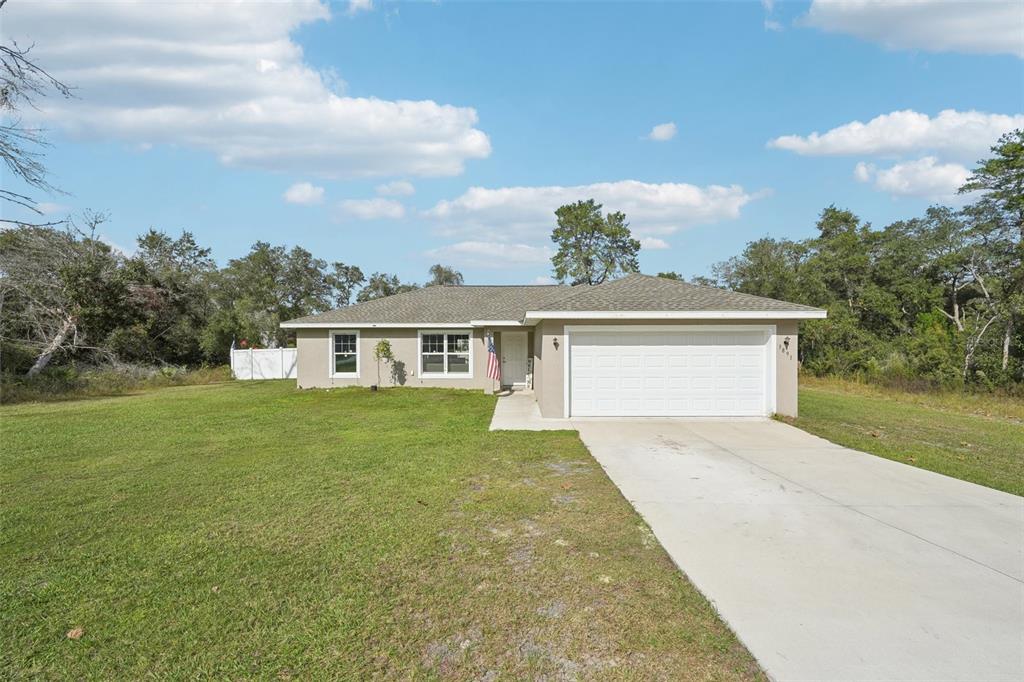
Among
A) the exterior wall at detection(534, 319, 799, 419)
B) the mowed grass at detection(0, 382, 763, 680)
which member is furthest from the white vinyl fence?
the exterior wall at detection(534, 319, 799, 419)

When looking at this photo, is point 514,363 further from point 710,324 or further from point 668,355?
point 710,324

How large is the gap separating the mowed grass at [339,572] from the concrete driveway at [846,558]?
0.35m

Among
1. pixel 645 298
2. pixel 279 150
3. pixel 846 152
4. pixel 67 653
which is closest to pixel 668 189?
pixel 846 152

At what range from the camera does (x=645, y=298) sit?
12.2 m

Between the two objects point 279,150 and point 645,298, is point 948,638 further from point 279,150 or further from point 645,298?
point 279,150

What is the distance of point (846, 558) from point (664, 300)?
8288 mm

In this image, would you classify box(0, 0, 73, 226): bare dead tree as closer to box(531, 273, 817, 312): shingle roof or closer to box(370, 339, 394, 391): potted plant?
box(531, 273, 817, 312): shingle roof

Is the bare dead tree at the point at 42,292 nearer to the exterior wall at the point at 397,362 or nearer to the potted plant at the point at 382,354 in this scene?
the exterior wall at the point at 397,362

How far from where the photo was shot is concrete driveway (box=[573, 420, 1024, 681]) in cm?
292

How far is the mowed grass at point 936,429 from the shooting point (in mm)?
7477

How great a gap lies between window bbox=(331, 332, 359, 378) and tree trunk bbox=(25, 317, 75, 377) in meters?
Result: 11.7

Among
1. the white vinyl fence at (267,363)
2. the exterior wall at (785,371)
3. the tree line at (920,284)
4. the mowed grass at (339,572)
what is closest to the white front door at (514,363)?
the exterior wall at (785,371)

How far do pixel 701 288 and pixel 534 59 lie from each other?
7936 millimetres

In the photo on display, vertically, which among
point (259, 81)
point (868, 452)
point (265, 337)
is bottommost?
point (868, 452)
